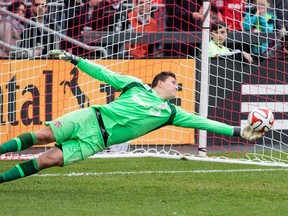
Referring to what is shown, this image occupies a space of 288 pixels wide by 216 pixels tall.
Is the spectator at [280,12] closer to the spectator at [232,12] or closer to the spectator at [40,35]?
the spectator at [232,12]

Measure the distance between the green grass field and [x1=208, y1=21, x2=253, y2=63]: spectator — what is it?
2303mm

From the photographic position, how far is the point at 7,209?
890 cm

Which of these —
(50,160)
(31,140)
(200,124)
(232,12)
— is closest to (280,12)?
(232,12)

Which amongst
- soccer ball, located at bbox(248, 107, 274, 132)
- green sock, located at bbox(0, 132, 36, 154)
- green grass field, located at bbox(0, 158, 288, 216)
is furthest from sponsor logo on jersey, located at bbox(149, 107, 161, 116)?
green sock, located at bbox(0, 132, 36, 154)

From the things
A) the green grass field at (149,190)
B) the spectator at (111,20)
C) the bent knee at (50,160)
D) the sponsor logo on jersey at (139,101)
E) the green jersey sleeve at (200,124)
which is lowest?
the green grass field at (149,190)

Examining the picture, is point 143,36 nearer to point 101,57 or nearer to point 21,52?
point 101,57

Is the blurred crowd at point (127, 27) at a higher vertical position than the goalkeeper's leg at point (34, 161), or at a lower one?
higher

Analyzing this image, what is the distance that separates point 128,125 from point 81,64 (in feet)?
2.98

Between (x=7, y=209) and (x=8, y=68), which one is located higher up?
(x=8, y=68)

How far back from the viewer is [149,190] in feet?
33.9

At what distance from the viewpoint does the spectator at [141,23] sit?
1521cm

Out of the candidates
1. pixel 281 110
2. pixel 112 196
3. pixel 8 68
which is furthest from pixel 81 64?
pixel 281 110

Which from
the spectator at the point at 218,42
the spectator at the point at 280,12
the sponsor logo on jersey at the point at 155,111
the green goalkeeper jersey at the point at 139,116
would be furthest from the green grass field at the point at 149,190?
the spectator at the point at 280,12

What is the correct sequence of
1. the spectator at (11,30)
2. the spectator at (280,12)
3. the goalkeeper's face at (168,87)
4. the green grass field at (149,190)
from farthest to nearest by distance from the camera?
the spectator at (280,12)
the spectator at (11,30)
the goalkeeper's face at (168,87)
the green grass field at (149,190)
